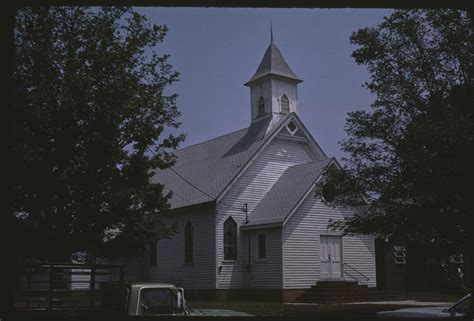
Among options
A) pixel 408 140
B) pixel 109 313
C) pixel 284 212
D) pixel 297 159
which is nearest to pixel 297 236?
pixel 284 212

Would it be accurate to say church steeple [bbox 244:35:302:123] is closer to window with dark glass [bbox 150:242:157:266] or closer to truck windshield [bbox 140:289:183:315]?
window with dark glass [bbox 150:242:157:266]

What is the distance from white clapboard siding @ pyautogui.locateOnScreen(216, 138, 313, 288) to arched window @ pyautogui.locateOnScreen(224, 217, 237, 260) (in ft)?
0.63

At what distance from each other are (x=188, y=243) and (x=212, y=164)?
449cm

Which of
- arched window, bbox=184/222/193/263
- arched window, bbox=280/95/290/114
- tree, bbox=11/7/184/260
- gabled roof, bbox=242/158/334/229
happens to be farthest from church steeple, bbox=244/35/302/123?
tree, bbox=11/7/184/260

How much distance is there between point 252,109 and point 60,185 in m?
21.8

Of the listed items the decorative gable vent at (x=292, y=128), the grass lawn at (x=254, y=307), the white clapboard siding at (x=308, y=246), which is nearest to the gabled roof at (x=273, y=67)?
the decorative gable vent at (x=292, y=128)

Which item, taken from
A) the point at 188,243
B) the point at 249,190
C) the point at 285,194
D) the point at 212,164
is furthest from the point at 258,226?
the point at 212,164

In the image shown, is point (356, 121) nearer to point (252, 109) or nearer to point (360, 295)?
point (360, 295)

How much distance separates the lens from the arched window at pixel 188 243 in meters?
26.3

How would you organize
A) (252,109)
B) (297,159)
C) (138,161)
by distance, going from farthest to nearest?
(252,109) → (297,159) → (138,161)

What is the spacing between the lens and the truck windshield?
7.72 m

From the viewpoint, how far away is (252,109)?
30.9 m

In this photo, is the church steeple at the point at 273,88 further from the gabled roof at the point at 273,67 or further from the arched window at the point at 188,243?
the arched window at the point at 188,243

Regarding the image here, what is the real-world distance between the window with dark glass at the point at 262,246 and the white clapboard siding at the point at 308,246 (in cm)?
127
